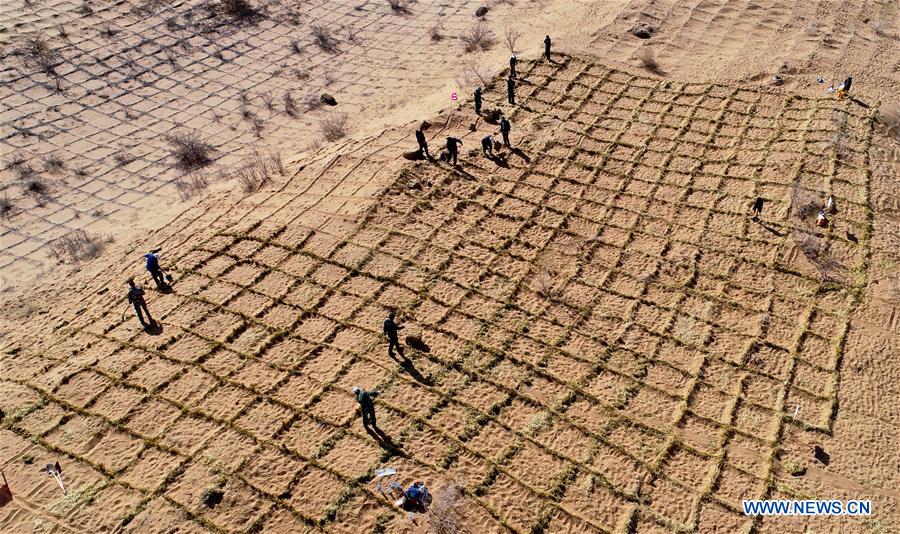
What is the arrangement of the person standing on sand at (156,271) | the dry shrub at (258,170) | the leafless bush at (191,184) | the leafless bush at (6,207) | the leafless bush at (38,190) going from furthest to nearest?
1. the leafless bush at (38,190)
2. the leafless bush at (191,184)
3. the leafless bush at (6,207)
4. the dry shrub at (258,170)
5. the person standing on sand at (156,271)

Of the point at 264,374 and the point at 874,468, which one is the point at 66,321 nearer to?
the point at 264,374

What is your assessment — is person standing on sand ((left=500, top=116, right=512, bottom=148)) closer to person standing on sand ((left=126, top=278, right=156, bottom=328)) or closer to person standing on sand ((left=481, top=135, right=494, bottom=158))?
person standing on sand ((left=481, top=135, right=494, bottom=158))

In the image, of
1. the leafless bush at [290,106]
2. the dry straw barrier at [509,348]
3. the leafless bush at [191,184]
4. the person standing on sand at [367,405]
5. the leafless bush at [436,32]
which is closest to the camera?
the dry straw barrier at [509,348]

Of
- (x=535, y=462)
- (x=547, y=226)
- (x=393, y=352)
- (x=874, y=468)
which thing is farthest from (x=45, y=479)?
(x=874, y=468)

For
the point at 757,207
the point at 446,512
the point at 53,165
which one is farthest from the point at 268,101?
the point at 446,512

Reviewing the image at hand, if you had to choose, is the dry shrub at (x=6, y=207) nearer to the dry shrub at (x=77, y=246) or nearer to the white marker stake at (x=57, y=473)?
the dry shrub at (x=77, y=246)

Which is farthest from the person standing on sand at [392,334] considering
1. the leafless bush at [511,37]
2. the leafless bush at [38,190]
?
the leafless bush at [511,37]
